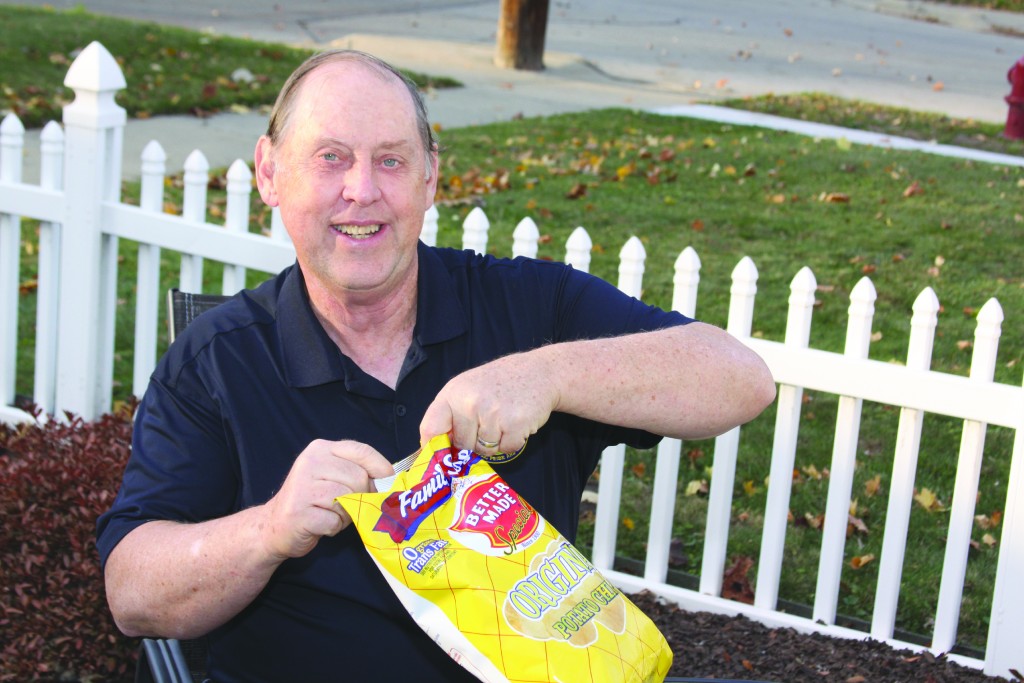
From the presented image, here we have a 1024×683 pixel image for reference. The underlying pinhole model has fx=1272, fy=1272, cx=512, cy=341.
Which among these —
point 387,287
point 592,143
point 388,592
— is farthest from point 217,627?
point 592,143

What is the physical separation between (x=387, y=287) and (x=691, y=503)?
2.52 metres

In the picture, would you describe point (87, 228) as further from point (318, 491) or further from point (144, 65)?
point (144, 65)

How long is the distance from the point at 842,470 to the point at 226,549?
2.20m

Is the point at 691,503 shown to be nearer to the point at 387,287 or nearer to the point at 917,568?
the point at 917,568

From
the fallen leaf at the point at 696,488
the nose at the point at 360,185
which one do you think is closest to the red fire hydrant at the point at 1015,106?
the fallen leaf at the point at 696,488

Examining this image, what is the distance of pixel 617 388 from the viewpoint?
7.34ft

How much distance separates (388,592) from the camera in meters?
2.24

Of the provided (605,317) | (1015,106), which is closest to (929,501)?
(605,317)

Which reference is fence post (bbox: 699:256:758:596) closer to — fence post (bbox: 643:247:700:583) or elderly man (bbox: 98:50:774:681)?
fence post (bbox: 643:247:700:583)

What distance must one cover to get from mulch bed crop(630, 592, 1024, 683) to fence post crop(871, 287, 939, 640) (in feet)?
0.44

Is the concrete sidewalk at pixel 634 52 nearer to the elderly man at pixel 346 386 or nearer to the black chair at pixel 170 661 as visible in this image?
the black chair at pixel 170 661

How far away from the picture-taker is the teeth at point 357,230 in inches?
92.2

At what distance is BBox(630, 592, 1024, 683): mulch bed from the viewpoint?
130 inches

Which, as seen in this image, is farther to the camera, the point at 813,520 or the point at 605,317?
the point at 813,520
